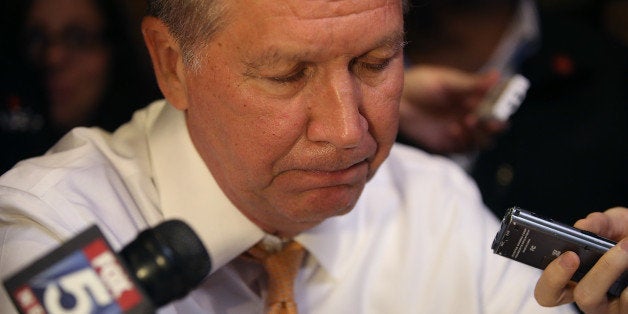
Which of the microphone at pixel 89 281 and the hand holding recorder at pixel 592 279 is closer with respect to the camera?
the microphone at pixel 89 281

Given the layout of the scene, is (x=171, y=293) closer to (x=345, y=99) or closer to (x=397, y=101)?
(x=345, y=99)

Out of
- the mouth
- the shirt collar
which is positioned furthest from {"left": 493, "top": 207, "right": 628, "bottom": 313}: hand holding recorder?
the shirt collar

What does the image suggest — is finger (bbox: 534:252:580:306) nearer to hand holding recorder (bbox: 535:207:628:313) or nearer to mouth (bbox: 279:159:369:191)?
hand holding recorder (bbox: 535:207:628:313)

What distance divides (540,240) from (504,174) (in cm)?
182

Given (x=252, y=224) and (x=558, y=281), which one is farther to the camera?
(x=252, y=224)

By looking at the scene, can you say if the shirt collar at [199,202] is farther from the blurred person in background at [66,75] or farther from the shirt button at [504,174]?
the shirt button at [504,174]

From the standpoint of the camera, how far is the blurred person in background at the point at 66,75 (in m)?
2.55

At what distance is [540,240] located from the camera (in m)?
1.38

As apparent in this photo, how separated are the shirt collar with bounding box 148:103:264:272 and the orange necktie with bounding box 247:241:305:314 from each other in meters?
0.06

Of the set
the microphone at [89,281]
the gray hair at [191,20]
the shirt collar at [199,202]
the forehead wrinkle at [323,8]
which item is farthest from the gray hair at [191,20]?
the microphone at [89,281]

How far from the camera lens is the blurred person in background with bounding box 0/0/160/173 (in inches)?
101

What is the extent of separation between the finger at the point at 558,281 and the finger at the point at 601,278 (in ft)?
0.10

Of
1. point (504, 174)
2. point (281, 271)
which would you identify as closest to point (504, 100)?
point (504, 174)

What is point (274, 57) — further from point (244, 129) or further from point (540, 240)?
point (540, 240)
